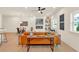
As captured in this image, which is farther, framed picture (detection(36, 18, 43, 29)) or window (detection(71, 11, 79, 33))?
framed picture (detection(36, 18, 43, 29))

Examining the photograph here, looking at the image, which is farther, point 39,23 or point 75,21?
point 39,23

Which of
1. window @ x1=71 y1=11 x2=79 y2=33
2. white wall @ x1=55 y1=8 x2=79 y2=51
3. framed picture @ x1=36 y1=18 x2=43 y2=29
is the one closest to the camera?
white wall @ x1=55 y1=8 x2=79 y2=51

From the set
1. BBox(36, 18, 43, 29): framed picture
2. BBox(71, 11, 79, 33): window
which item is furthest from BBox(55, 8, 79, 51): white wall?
BBox(36, 18, 43, 29): framed picture

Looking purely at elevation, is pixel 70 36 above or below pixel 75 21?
below

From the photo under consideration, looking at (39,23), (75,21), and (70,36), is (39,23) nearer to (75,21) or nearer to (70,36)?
(70,36)

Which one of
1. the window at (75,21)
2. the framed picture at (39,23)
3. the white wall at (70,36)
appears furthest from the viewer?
the framed picture at (39,23)

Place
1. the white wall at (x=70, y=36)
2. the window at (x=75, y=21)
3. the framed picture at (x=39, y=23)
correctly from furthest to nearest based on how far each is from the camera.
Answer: the framed picture at (x=39, y=23)
the window at (x=75, y=21)
the white wall at (x=70, y=36)

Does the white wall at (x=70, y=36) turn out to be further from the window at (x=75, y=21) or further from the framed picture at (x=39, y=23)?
the framed picture at (x=39, y=23)

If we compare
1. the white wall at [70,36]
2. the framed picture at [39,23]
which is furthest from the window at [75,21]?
the framed picture at [39,23]

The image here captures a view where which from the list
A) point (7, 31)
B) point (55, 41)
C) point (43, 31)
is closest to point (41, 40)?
point (55, 41)

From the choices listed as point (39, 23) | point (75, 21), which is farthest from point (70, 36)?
point (39, 23)

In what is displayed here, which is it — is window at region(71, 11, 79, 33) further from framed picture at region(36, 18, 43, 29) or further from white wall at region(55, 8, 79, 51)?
framed picture at region(36, 18, 43, 29)
